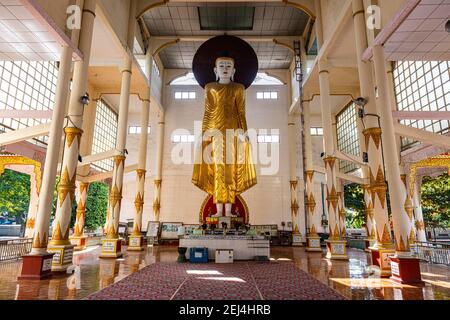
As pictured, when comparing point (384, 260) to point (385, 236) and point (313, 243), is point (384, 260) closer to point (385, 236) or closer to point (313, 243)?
point (385, 236)

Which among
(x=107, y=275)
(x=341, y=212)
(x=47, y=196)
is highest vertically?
(x=341, y=212)

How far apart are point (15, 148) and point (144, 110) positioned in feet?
18.0

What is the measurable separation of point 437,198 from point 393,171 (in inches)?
702

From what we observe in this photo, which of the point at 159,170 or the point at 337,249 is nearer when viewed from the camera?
the point at 337,249

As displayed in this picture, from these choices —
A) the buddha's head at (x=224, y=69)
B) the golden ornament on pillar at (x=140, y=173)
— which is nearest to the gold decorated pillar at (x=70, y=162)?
the buddha's head at (x=224, y=69)

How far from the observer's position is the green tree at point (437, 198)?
2056 cm

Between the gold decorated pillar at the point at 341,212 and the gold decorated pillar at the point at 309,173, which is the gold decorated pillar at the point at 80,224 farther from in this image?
the gold decorated pillar at the point at 341,212

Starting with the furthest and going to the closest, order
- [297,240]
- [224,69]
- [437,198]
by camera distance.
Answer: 1. [437,198]
2. [297,240]
3. [224,69]

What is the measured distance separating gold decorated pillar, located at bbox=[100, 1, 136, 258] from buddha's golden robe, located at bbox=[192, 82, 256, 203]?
8.76 feet

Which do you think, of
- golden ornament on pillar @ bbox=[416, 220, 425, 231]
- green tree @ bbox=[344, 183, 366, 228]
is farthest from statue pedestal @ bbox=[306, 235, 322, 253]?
green tree @ bbox=[344, 183, 366, 228]

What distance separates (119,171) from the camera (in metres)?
11.1

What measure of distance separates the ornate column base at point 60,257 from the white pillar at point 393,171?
705 cm

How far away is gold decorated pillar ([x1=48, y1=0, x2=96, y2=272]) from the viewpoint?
6977 mm

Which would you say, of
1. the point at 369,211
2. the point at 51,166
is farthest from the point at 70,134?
the point at 369,211
